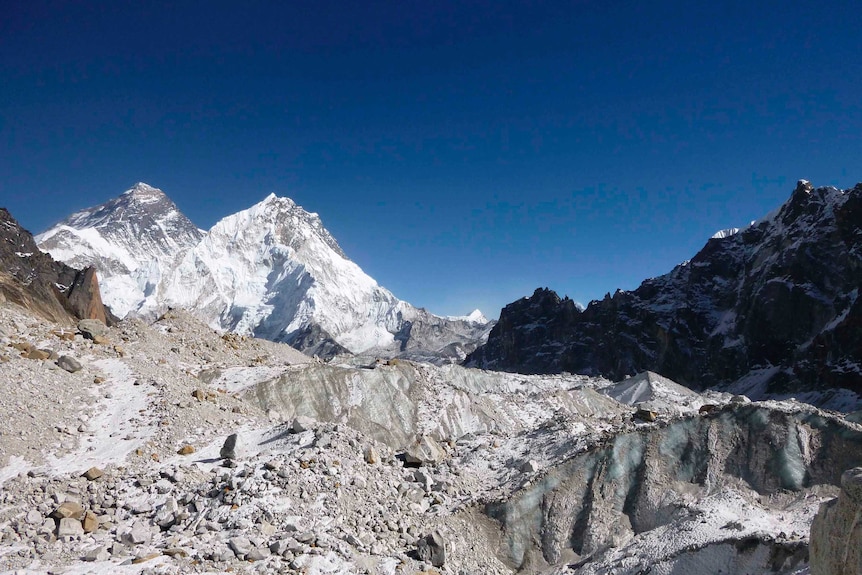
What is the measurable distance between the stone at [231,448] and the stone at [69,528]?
3987 millimetres

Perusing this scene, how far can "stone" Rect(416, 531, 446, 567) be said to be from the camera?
1380 cm

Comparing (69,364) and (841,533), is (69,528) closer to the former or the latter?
(69,364)

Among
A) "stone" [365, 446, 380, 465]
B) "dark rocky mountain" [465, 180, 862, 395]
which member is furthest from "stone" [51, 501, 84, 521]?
"dark rocky mountain" [465, 180, 862, 395]

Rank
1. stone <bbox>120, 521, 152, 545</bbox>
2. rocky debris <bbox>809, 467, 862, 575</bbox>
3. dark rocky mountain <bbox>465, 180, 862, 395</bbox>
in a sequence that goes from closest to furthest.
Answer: rocky debris <bbox>809, 467, 862, 575</bbox> < stone <bbox>120, 521, 152, 545</bbox> < dark rocky mountain <bbox>465, 180, 862, 395</bbox>

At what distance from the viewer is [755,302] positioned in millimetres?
139125

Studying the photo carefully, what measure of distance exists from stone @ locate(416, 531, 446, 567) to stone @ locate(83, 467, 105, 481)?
8.35 metres

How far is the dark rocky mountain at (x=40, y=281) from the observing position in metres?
48.4

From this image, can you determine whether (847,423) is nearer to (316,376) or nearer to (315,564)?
(315,564)

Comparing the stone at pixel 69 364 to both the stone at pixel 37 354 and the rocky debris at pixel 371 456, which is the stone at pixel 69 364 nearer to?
the stone at pixel 37 354

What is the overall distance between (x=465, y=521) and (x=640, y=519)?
542 cm

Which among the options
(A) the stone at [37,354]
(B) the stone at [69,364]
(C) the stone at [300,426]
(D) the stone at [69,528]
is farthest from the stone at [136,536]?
(A) the stone at [37,354]

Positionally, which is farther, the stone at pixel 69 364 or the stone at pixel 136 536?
the stone at pixel 69 364

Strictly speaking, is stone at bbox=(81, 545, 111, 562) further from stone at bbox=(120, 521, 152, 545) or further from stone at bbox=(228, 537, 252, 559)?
stone at bbox=(228, 537, 252, 559)

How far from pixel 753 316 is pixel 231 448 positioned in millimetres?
150617
